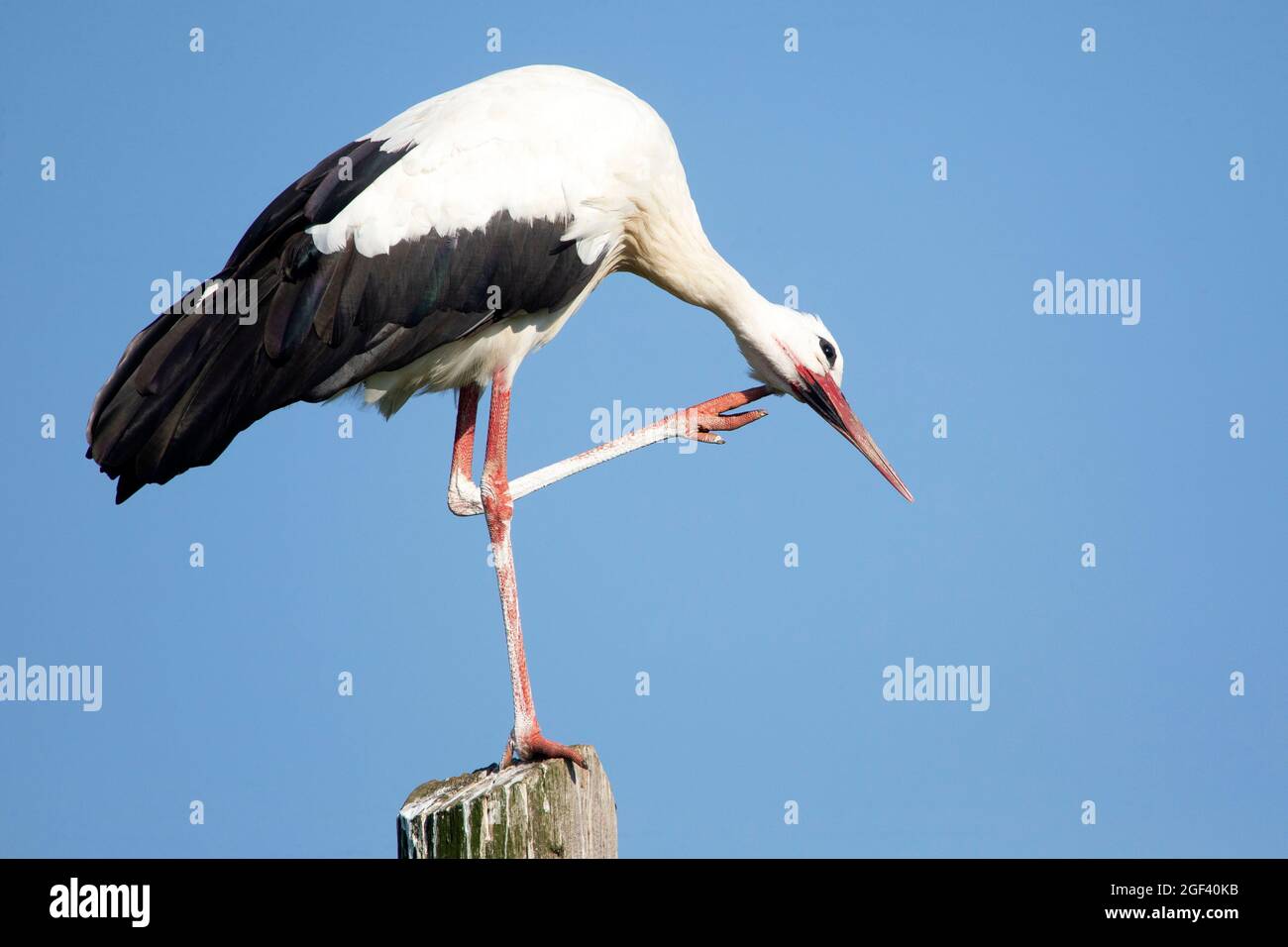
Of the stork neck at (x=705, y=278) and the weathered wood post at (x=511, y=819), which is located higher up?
the stork neck at (x=705, y=278)

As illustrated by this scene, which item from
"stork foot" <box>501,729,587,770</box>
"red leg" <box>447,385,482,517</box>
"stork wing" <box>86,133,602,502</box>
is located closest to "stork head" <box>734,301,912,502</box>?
"stork wing" <box>86,133,602,502</box>

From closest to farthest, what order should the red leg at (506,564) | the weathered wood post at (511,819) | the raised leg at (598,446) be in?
1. the weathered wood post at (511,819)
2. the red leg at (506,564)
3. the raised leg at (598,446)

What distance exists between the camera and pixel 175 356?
6.91 metres

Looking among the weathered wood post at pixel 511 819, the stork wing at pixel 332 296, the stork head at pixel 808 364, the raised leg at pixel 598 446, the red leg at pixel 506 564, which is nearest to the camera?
the weathered wood post at pixel 511 819

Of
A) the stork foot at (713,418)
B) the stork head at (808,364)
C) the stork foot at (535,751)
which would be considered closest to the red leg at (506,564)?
the stork foot at (535,751)

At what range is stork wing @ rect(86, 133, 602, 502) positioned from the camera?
270 inches

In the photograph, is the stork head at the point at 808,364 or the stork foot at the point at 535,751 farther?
the stork head at the point at 808,364

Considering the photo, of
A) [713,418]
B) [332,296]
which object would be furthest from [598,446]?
[332,296]

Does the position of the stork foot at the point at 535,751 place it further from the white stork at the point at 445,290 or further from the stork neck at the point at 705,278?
the stork neck at the point at 705,278

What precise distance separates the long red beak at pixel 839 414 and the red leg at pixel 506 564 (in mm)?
1521

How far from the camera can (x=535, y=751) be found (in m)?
6.45

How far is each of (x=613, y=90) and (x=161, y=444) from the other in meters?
2.84

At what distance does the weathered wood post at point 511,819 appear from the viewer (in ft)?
18.3
